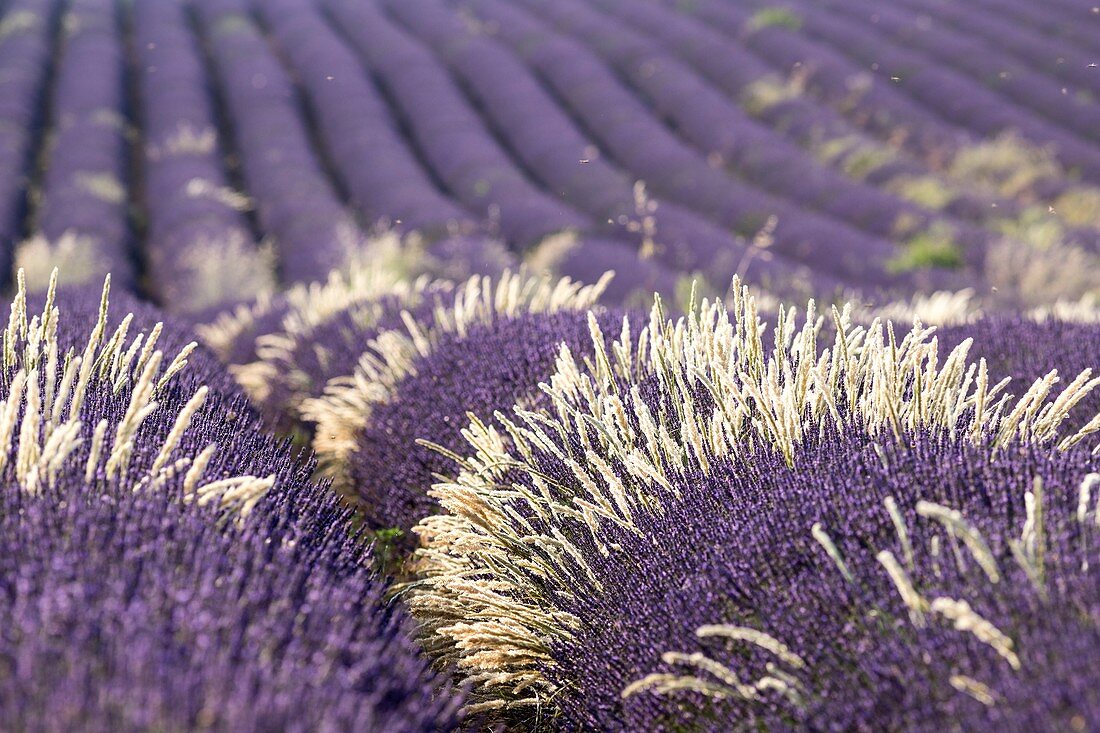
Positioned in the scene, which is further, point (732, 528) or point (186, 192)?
point (186, 192)

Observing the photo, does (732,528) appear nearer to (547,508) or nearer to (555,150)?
(547,508)

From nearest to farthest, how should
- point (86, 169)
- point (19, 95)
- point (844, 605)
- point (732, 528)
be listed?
point (844, 605)
point (732, 528)
point (86, 169)
point (19, 95)

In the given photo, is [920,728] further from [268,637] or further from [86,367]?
[86,367]

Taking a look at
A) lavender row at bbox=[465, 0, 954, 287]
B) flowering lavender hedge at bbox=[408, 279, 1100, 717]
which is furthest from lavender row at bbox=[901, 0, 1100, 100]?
flowering lavender hedge at bbox=[408, 279, 1100, 717]

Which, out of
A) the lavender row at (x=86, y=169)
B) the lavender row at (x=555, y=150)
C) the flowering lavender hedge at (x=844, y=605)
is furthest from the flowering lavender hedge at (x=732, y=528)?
the lavender row at (x=86, y=169)

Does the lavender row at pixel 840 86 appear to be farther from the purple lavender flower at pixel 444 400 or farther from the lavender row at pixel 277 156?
the purple lavender flower at pixel 444 400

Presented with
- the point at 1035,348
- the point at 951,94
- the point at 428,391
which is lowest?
the point at 951,94

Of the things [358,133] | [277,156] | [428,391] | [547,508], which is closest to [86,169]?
[277,156]
